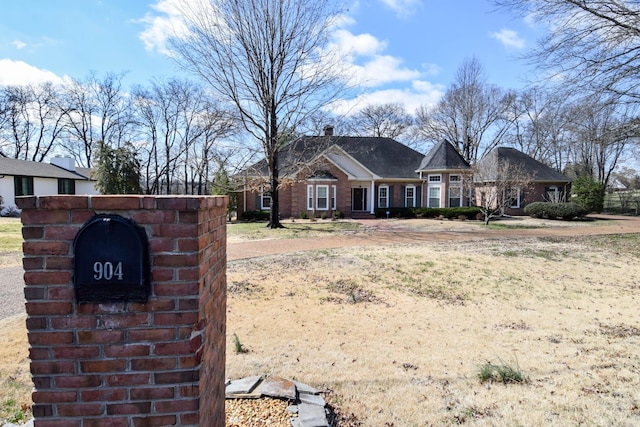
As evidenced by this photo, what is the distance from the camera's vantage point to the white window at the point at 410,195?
1125 inches

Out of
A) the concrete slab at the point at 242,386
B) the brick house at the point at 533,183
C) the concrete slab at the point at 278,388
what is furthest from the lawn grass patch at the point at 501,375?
the brick house at the point at 533,183

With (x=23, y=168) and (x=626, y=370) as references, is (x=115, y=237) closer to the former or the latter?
(x=626, y=370)

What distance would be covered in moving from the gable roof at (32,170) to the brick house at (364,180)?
1910cm

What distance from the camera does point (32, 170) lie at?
103 feet

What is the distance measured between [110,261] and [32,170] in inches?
1491

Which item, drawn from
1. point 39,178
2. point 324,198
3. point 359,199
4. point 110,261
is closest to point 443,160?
point 359,199

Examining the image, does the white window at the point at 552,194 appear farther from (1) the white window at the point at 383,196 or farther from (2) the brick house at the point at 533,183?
(1) the white window at the point at 383,196

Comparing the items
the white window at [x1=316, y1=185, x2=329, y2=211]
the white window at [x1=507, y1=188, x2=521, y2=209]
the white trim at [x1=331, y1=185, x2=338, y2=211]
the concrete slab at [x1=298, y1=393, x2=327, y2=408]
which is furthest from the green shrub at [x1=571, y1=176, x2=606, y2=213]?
the concrete slab at [x1=298, y1=393, x2=327, y2=408]

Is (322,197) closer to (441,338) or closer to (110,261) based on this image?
(441,338)

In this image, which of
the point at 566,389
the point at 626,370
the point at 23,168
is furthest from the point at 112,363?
the point at 23,168

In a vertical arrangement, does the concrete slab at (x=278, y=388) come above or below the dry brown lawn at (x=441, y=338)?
above

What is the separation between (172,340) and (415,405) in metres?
2.36

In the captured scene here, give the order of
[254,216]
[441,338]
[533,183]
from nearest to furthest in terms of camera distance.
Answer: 1. [441,338]
2. [254,216]
3. [533,183]

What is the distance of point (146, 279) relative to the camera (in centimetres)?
170
